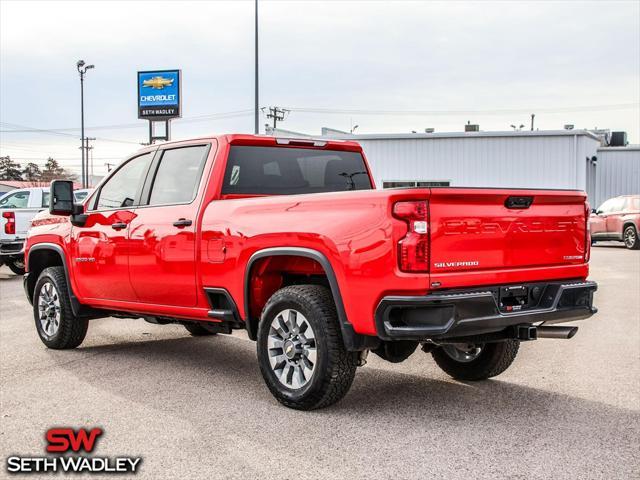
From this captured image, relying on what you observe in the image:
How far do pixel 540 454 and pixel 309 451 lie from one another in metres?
1.32

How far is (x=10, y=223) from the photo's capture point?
16453 mm

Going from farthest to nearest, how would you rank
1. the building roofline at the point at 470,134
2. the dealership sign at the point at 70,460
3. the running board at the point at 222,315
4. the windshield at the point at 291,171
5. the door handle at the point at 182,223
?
the building roofline at the point at 470,134, the windshield at the point at 291,171, the door handle at the point at 182,223, the running board at the point at 222,315, the dealership sign at the point at 70,460

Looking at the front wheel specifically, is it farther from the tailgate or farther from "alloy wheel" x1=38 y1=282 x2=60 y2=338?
"alloy wheel" x1=38 y1=282 x2=60 y2=338

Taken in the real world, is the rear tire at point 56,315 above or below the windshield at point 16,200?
below

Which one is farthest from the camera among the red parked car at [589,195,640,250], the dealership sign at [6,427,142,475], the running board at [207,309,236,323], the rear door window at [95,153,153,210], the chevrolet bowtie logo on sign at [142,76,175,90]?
the chevrolet bowtie logo on sign at [142,76,175,90]

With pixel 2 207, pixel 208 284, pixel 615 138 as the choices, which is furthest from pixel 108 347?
pixel 615 138

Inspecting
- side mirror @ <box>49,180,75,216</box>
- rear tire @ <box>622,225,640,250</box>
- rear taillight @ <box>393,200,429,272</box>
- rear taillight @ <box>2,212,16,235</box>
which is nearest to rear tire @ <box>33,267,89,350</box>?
side mirror @ <box>49,180,75,216</box>

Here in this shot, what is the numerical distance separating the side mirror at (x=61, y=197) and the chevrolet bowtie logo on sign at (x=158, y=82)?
37.7m

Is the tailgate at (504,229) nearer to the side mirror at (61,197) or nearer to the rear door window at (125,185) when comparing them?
the rear door window at (125,185)

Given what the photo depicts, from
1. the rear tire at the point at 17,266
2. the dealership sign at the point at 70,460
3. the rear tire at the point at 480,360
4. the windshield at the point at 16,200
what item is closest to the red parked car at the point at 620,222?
the windshield at the point at 16,200

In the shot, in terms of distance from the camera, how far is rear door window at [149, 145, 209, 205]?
6.62 meters

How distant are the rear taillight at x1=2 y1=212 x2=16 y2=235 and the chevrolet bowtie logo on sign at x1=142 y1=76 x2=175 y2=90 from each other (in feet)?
93.8

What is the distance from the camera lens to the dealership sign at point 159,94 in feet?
143

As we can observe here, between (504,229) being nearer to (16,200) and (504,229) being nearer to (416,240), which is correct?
(416,240)
